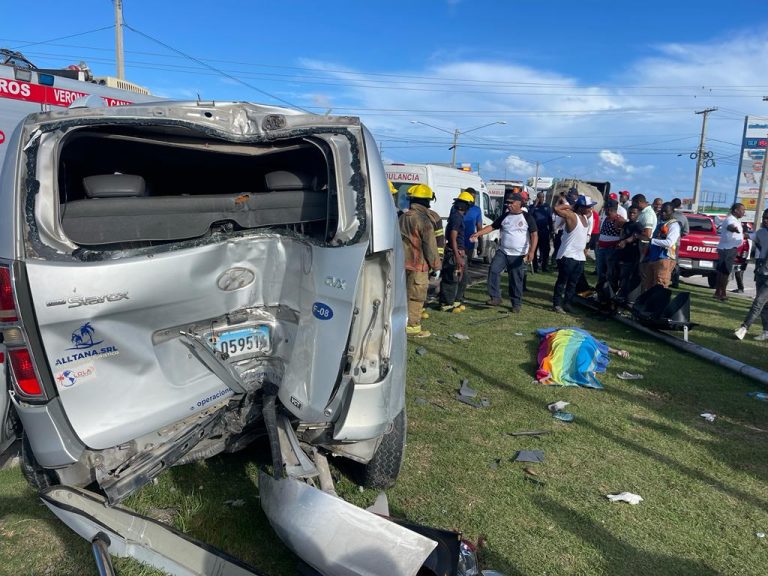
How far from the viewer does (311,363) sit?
294 centimetres

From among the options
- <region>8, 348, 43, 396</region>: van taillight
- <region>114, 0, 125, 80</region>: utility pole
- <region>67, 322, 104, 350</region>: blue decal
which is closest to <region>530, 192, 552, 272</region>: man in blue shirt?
<region>67, 322, 104, 350</region>: blue decal

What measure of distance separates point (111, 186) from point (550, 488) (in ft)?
10.6

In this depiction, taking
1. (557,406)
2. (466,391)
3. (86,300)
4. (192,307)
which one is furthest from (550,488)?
(86,300)

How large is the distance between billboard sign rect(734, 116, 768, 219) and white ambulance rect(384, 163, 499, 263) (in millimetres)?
22075

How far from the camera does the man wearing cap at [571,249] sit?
8953 mm

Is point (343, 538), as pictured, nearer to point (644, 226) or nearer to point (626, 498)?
point (626, 498)

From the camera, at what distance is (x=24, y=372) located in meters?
2.45

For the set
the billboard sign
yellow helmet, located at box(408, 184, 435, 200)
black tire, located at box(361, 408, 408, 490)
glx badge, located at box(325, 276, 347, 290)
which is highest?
the billboard sign

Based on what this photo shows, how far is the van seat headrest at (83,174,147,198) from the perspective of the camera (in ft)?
9.64

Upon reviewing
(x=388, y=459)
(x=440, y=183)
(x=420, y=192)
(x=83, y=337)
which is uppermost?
(x=440, y=183)

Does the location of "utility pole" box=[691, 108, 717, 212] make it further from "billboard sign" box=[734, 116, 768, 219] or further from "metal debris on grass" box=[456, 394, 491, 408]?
"metal debris on grass" box=[456, 394, 491, 408]

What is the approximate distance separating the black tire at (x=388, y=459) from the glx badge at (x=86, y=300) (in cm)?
170

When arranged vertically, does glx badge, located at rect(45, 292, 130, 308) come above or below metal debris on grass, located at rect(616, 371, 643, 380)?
above

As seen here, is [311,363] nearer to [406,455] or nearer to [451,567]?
[451,567]
